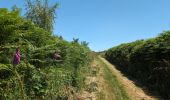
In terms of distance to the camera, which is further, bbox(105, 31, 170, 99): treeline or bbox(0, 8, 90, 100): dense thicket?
bbox(105, 31, 170, 99): treeline

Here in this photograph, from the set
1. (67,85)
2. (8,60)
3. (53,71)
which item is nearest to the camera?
(8,60)

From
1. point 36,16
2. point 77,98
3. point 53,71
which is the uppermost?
point 36,16

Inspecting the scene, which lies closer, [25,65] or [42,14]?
[25,65]

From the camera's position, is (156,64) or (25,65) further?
(156,64)

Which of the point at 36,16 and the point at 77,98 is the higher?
the point at 36,16

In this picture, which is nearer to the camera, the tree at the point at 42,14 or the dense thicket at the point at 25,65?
the dense thicket at the point at 25,65

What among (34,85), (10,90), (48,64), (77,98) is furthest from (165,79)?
(10,90)

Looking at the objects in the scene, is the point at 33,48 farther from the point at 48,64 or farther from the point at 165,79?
the point at 165,79

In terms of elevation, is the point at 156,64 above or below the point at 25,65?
above

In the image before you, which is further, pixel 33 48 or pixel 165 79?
pixel 165 79

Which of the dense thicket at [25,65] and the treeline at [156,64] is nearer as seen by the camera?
the dense thicket at [25,65]

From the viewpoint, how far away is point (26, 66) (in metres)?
8.12

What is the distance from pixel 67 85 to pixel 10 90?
6239mm

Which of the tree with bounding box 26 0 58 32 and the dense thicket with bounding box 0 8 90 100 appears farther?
the tree with bounding box 26 0 58 32
